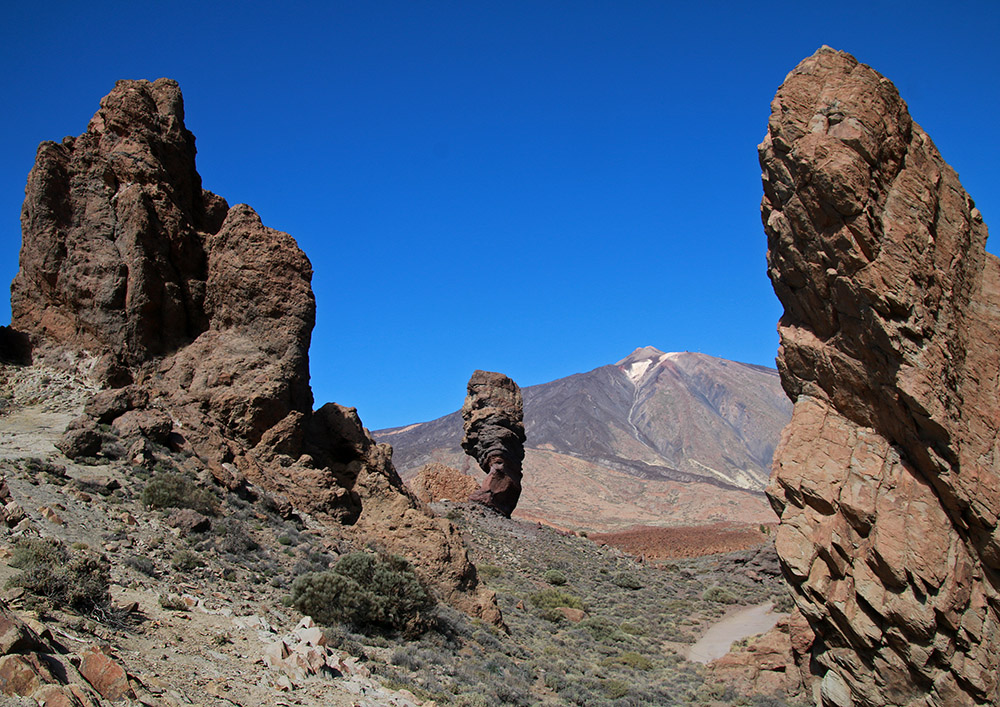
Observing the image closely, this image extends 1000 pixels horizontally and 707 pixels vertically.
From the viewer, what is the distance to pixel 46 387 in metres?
14.7

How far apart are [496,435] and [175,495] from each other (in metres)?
25.6

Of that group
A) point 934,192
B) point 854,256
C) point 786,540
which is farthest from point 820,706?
point 934,192

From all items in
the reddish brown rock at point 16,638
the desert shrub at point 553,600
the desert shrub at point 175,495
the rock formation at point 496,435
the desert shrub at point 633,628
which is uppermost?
the rock formation at point 496,435

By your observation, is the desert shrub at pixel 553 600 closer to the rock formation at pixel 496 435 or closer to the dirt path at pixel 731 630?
the dirt path at pixel 731 630

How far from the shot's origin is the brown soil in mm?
46281

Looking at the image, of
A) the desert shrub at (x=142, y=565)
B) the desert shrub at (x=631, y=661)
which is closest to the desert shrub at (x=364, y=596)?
the desert shrub at (x=142, y=565)

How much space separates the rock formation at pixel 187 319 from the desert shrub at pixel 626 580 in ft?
50.9

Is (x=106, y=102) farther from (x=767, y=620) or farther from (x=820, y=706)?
(x=767, y=620)

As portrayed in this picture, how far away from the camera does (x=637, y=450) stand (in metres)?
146

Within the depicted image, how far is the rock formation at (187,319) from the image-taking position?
1505 cm

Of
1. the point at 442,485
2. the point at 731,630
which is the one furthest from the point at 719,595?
the point at 442,485

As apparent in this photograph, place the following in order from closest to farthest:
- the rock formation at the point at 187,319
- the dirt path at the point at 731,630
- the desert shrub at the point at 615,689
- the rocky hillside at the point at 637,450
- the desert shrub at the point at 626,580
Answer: the desert shrub at the point at 615,689
the rock formation at the point at 187,319
the dirt path at the point at 731,630
the desert shrub at the point at 626,580
the rocky hillside at the point at 637,450

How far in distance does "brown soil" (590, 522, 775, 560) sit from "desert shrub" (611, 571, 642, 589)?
12654 millimetres

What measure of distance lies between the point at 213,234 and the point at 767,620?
2159 cm
